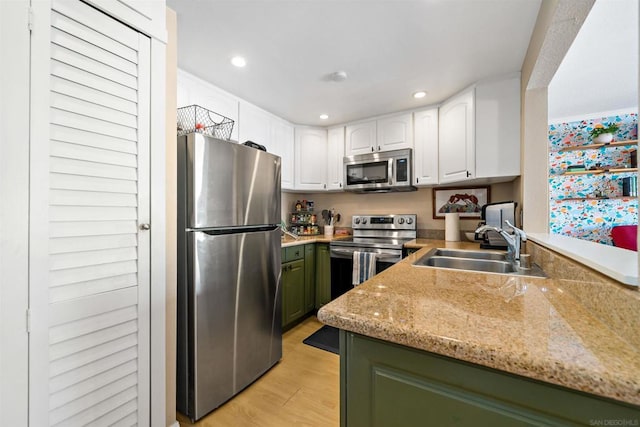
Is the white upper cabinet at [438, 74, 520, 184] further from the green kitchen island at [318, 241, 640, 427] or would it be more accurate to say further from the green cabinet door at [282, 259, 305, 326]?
the green cabinet door at [282, 259, 305, 326]

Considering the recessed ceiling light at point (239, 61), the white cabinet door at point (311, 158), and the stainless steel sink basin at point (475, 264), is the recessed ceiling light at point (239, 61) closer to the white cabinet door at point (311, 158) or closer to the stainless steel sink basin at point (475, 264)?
the white cabinet door at point (311, 158)

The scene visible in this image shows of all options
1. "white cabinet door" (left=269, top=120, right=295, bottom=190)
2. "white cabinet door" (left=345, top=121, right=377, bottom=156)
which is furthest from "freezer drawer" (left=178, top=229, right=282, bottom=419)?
"white cabinet door" (left=345, top=121, right=377, bottom=156)

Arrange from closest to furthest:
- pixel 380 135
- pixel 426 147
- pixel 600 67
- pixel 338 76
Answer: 1. pixel 338 76
2. pixel 600 67
3. pixel 426 147
4. pixel 380 135

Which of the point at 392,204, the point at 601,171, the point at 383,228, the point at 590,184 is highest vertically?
the point at 601,171

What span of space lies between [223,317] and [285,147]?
201 centimetres

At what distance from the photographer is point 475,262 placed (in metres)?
1.58

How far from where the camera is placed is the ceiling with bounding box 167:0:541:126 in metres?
1.42

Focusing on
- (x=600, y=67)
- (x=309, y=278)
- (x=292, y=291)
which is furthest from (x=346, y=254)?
(x=600, y=67)

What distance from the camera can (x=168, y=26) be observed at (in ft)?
4.38

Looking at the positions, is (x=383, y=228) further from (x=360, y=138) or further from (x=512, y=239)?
(x=512, y=239)

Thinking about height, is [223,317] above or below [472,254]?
below

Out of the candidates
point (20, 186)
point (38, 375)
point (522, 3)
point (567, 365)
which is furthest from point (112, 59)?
point (522, 3)

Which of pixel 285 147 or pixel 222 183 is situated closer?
pixel 222 183

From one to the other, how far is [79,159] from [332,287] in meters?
2.30
